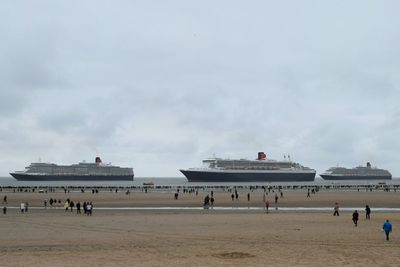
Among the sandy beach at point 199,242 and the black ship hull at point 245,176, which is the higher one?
the black ship hull at point 245,176

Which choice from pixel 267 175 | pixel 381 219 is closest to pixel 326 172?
pixel 267 175

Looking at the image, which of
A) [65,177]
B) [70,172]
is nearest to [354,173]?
[70,172]

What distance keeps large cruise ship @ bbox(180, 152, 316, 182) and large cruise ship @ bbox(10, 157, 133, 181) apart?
122ft

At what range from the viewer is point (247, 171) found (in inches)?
5423

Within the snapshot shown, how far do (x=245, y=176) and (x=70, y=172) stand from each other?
60955mm

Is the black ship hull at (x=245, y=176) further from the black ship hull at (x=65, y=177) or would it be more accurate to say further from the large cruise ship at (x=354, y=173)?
the black ship hull at (x=65, y=177)

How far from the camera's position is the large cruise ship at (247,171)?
137m

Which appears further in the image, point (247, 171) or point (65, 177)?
point (65, 177)

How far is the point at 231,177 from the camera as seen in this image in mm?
136375

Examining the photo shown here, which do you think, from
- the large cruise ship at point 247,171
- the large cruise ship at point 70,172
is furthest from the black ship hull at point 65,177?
the large cruise ship at point 247,171

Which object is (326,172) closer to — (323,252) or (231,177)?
(231,177)

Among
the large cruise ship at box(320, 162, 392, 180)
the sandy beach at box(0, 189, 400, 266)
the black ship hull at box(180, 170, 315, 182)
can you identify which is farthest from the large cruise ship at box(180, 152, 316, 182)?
the sandy beach at box(0, 189, 400, 266)

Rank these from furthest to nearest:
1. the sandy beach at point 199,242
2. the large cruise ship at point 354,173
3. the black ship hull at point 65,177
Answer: the large cruise ship at point 354,173 < the black ship hull at point 65,177 < the sandy beach at point 199,242

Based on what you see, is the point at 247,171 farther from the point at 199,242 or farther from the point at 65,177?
the point at 199,242
